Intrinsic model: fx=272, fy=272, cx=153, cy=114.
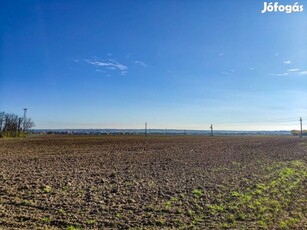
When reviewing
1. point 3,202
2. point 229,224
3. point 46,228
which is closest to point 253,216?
point 229,224

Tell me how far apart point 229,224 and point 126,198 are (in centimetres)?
282

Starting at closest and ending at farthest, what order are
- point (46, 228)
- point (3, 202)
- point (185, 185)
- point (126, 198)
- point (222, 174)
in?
point (46, 228) < point (3, 202) < point (126, 198) < point (185, 185) < point (222, 174)

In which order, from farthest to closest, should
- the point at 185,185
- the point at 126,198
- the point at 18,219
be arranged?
the point at 185,185, the point at 126,198, the point at 18,219

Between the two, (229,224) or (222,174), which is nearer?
(229,224)

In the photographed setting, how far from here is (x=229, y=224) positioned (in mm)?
Result: 5449

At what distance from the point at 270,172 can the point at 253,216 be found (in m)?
6.08

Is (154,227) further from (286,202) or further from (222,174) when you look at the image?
(222,174)

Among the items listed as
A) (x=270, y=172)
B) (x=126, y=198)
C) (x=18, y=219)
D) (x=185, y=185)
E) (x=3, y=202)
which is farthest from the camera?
(x=270, y=172)

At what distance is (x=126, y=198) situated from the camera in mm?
7172

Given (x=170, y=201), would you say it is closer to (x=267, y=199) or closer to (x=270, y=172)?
(x=267, y=199)

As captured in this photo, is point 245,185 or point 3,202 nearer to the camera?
point 3,202

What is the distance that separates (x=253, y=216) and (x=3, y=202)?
231 inches

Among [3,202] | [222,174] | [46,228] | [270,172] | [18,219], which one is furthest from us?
[270,172]

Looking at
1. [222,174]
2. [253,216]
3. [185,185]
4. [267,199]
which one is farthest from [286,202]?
[222,174]
